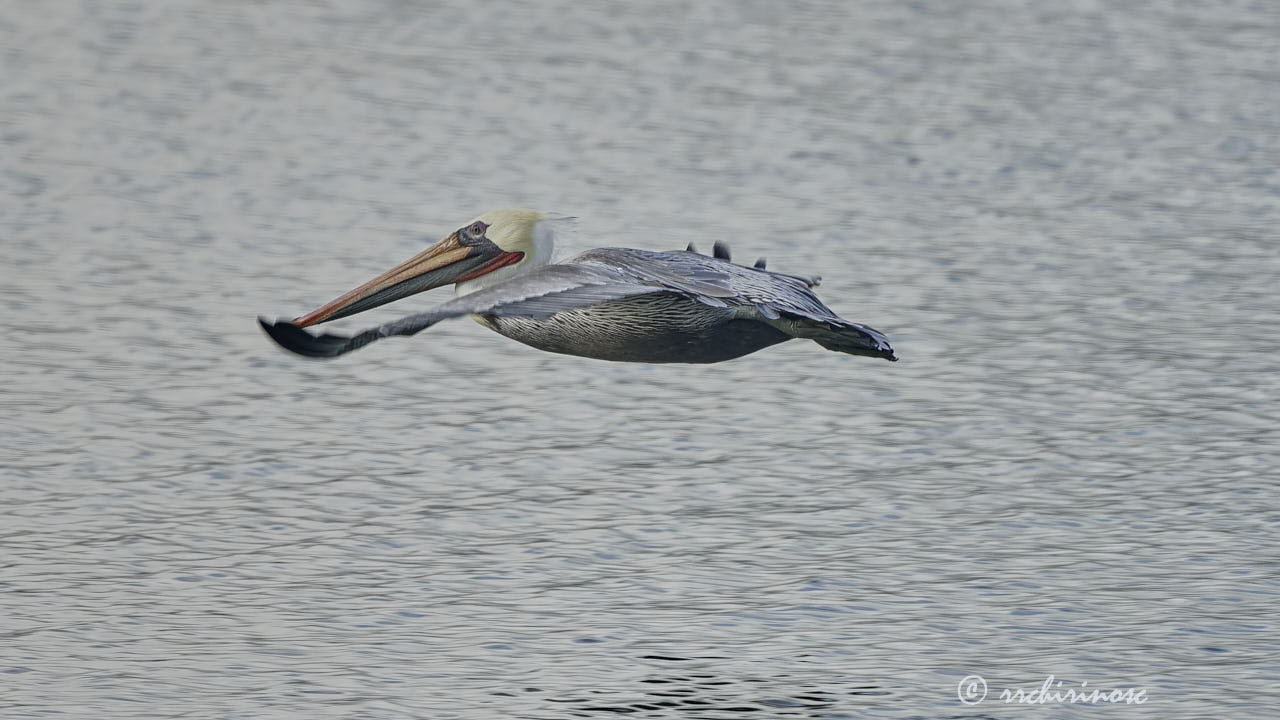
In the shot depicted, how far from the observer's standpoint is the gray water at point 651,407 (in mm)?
8734

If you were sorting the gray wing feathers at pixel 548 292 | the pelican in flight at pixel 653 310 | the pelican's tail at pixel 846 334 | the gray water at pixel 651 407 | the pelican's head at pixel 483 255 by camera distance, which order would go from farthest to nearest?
1. the pelican's head at pixel 483 255
2. the gray water at pixel 651 407
3. the pelican's tail at pixel 846 334
4. the pelican in flight at pixel 653 310
5. the gray wing feathers at pixel 548 292

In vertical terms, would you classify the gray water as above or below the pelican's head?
below

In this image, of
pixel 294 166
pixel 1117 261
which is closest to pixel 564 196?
pixel 294 166

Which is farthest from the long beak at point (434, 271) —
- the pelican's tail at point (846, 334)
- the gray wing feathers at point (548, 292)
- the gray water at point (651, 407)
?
the pelican's tail at point (846, 334)

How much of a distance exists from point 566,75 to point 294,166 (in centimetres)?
422

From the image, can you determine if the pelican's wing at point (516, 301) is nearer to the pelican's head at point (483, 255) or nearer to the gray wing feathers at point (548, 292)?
the gray wing feathers at point (548, 292)

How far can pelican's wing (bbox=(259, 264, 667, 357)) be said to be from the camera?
24.6 feet

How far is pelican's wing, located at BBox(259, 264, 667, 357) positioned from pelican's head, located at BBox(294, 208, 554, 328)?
0.76 metres

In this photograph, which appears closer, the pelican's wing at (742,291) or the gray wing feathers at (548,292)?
the gray wing feathers at (548,292)

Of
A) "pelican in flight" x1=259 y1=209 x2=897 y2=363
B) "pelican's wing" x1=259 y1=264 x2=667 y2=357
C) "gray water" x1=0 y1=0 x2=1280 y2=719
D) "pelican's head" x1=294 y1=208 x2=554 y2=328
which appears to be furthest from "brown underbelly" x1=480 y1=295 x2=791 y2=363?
"gray water" x1=0 y1=0 x2=1280 y2=719

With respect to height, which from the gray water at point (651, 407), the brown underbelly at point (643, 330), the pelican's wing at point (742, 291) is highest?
the pelican's wing at point (742, 291)

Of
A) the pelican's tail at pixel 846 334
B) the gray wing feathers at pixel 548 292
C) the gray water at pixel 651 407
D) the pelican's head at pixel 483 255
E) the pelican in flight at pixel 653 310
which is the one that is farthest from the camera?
the pelican's head at pixel 483 255

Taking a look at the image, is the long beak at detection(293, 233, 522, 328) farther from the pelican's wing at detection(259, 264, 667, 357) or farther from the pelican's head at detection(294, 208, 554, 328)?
the pelican's wing at detection(259, 264, 667, 357)

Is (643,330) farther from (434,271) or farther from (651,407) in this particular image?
(651,407)
